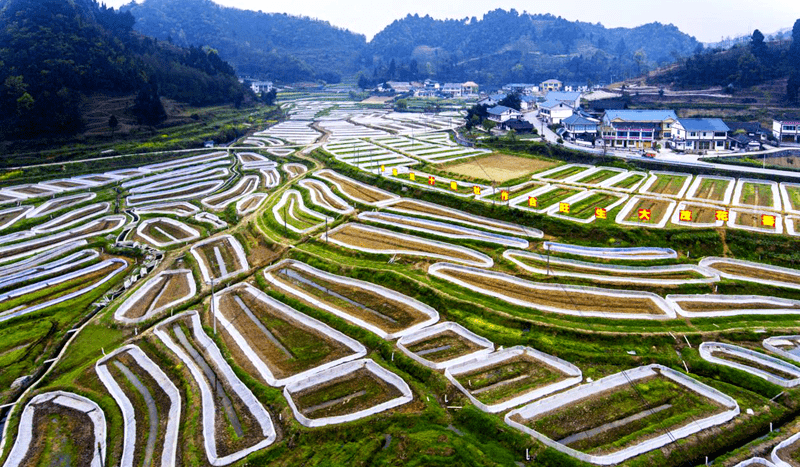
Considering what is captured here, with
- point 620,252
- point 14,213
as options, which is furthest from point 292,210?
point 620,252

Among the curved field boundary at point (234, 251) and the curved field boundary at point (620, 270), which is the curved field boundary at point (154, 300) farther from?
the curved field boundary at point (620, 270)

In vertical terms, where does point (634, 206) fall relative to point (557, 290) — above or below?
above

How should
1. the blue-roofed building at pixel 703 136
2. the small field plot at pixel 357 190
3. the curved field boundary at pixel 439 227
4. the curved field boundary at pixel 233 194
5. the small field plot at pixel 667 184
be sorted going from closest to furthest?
the curved field boundary at pixel 439 227
the small field plot at pixel 667 184
the small field plot at pixel 357 190
the curved field boundary at pixel 233 194
the blue-roofed building at pixel 703 136

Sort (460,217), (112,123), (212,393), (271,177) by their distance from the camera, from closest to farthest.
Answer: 1. (212,393)
2. (460,217)
3. (271,177)
4. (112,123)

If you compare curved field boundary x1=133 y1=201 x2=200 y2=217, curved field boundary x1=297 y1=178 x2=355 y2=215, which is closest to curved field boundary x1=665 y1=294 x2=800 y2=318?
curved field boundary x1=297 y1=178 x2=355 y2=215

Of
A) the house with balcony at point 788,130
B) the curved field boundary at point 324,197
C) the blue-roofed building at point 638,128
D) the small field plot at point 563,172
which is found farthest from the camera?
the blue-roofed building at point 638,128

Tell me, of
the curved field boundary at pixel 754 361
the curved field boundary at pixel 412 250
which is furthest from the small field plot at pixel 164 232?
the curved field boundary at pixel 754 361

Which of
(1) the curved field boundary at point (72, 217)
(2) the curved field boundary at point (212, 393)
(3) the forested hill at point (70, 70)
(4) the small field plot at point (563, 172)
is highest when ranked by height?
(3) the forested hill at point (70, 70)

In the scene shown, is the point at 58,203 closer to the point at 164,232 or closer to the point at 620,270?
the point at 164,232
